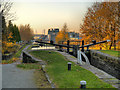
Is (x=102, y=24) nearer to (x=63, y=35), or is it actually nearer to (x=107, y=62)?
(x=107, y=62)

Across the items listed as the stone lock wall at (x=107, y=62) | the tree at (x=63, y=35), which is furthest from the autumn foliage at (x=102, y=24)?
the tree at (x=63, y=35)

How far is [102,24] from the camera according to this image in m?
25.0

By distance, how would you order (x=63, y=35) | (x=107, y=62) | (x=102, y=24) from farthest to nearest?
1. (x=63, y=35)
2. (x=102, y=24)
3. (x=107, y=62)

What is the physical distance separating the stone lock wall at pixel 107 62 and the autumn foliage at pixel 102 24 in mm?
5301

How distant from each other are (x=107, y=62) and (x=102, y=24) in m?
11.0

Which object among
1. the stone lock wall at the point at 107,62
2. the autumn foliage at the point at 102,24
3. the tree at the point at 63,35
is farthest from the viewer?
the tree at the point at 63,35

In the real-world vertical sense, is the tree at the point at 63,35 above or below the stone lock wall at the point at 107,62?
above

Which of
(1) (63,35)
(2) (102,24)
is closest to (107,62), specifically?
(2) (102,24)

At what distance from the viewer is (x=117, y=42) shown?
78.2 feet

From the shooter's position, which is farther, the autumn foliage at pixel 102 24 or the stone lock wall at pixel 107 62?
the autumn foliage at pixel 102 24

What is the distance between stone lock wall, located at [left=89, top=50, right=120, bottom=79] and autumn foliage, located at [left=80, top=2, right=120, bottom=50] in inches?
209

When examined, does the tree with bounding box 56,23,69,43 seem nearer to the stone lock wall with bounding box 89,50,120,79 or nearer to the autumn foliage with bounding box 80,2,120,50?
the autumn foliage with bounding box 80,2,120,50

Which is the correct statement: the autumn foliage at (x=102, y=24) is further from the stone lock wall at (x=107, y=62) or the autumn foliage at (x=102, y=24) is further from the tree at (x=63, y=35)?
the tree at (x=63, y=35)

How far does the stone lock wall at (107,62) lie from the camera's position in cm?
1372
